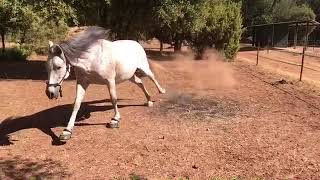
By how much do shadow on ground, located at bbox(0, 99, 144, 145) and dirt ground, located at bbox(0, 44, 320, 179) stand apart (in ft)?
0.07

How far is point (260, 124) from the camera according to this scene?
30.6 feet

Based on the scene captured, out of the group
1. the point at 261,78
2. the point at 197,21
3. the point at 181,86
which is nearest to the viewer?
the point at 181,86

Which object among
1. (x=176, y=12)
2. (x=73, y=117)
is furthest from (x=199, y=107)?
(x=176, y=12)

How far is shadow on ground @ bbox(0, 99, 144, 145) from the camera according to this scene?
921cm

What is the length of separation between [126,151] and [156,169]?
1.04 metres

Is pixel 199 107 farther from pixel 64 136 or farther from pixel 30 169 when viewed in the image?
pixel 30 169

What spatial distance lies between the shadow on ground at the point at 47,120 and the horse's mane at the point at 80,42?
173cm

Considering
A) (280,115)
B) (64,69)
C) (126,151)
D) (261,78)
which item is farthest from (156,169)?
(261,78)

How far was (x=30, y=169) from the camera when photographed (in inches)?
285

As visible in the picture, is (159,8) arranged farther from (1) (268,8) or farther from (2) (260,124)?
(1) (268,8)

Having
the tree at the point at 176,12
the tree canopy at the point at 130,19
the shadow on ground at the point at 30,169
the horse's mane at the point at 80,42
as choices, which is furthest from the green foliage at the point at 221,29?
the shadow on ground at the point at 30,169

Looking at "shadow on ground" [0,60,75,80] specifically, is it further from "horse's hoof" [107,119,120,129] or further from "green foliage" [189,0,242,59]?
"green foliage" [189,0,242,59]

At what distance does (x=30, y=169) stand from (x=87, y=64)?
2.41 metres

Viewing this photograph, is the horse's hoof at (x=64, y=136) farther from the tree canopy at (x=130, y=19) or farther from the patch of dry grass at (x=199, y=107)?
the patch of dry grass at (x=199, y=107)
